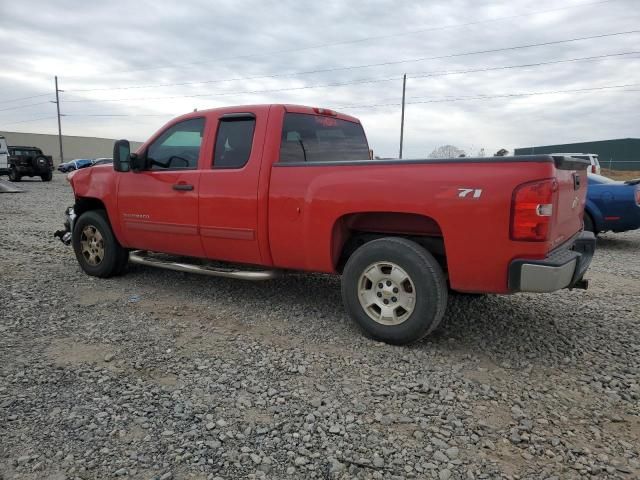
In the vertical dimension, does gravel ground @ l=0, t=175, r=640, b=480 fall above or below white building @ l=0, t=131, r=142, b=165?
below

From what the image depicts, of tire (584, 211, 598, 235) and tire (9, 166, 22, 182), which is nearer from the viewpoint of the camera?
tire (584, 211, 598, 235)

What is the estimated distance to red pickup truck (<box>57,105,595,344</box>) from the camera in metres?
3.16

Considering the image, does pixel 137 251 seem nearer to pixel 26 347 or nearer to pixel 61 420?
pixel 26 347

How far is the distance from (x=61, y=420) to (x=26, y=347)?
4.27ft

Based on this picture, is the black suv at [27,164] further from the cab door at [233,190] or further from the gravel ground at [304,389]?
the cab door at [233,190]

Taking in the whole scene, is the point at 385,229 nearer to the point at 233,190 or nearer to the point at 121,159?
the point at 233,190

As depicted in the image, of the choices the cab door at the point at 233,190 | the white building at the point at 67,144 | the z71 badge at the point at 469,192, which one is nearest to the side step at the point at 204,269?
the cab door at the point at 233,190

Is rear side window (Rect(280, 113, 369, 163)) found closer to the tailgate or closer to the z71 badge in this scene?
the z71 badge

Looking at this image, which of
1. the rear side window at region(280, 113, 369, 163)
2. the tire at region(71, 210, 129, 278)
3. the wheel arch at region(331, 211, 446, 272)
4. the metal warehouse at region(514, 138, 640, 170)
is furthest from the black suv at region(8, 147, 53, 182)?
the metal warehouse at region(514, 138, 640, 170)

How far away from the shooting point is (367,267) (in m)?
3.71

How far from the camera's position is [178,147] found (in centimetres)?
499

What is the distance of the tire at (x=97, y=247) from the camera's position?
560 centimetres


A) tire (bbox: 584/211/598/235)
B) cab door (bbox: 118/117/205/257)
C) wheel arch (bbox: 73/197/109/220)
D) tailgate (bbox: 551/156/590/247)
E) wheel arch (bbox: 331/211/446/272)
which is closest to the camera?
tailgate (bbox: 551/156/590/247)

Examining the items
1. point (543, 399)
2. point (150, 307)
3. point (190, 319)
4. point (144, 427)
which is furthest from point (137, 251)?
point (543, 399)
